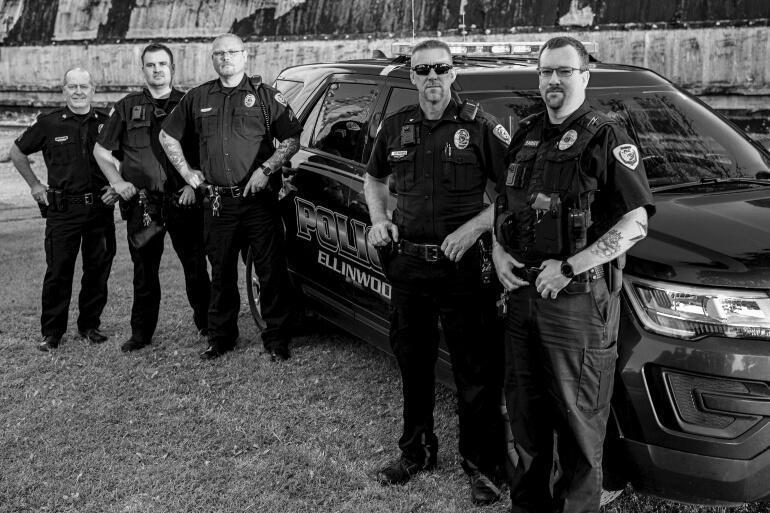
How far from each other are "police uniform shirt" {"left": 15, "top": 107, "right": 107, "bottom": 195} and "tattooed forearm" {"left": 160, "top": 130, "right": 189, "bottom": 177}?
790 millimetres

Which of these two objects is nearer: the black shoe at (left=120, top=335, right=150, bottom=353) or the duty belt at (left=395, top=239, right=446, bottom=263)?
the duty belt at (left=395, top=239, right=446, bottom=263)

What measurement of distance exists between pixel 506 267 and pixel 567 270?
28cm

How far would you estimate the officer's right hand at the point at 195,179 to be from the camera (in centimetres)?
498

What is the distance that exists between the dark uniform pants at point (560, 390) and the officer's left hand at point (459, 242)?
14.3 inches

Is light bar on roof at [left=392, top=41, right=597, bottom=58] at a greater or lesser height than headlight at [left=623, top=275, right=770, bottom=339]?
greater

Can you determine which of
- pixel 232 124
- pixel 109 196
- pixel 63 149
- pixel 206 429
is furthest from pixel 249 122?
pixel 206 429

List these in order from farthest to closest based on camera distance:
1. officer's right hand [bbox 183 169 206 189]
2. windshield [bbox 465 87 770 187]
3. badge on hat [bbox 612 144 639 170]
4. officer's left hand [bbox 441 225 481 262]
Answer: officer's right hand [bbox 183 169 206 189] → windshield [bbox 465 87 770 187] → officer's left hand [bbox 441 225 481 262] → badge on hat [bbox 612 144 639 170]

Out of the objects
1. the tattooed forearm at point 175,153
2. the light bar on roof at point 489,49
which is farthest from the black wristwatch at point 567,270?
the tattooed forearm at point 175,153

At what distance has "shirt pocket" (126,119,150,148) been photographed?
531 cm

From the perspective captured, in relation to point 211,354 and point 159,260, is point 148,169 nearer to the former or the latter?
point 159,260

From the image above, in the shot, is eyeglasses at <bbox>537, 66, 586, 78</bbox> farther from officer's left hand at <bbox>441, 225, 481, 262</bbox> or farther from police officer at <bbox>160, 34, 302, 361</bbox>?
police officer at <bbox>160, 34, 302, 361</bbox>

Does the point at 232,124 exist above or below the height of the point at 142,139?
above

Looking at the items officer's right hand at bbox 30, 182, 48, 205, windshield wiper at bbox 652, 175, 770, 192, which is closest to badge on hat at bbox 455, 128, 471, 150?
windshield wiper at bbox 652, 175, 770, 192

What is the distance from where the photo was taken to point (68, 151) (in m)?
5.53
